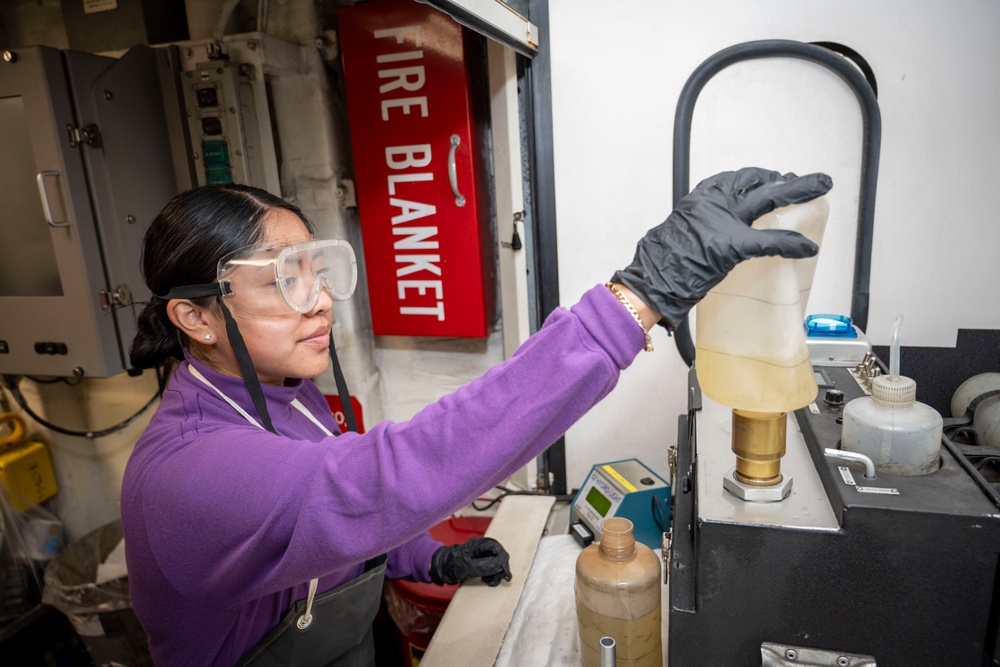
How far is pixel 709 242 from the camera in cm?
71

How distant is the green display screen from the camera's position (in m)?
1.43

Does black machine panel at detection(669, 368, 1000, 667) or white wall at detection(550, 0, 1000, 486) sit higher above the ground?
white wall at detection(550, 0, 1000, 486)

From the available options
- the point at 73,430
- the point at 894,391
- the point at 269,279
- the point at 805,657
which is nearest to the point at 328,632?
the point at 269,279

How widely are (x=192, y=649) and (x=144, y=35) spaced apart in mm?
1896

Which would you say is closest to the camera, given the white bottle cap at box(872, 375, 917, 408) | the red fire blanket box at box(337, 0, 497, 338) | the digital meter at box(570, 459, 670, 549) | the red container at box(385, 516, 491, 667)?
the white bottle cap at box(872, 375, 917, 408)

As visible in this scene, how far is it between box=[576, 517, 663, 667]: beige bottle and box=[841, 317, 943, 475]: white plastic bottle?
0.38m

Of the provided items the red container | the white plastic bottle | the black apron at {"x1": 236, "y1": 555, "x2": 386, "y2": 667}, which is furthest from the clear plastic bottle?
the red container

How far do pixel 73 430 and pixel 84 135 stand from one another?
1.31m

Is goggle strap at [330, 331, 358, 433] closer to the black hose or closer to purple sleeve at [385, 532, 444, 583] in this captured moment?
purple sleeve at [385, 532, 444, 583]

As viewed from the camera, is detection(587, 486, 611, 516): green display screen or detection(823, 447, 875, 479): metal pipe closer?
detection(823, 447, 875, 479): metal pipe

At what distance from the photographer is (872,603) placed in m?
0.76

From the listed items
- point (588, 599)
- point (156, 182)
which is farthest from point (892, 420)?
point (156, 182)

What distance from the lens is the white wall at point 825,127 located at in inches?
56.9

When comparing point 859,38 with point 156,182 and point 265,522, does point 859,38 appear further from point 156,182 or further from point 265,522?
point 156,182
